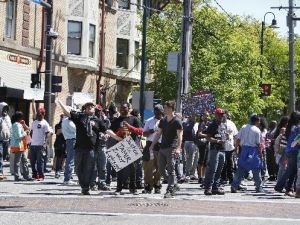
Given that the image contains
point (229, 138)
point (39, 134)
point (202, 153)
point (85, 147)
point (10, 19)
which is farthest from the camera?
point (10, 19)

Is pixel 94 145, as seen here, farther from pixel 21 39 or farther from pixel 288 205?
pixel 21 39

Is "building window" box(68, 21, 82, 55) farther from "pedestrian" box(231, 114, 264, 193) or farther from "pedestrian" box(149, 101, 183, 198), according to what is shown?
"pedestrian" box(149, 101, 183, 198)

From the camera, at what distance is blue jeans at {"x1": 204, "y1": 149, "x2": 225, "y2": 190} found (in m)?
16.7

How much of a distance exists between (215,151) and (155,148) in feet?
3.83

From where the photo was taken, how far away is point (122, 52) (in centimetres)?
4441

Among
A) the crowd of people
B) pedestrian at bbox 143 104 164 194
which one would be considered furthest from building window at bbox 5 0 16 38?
pedestrian at bbox 143 104 164 194

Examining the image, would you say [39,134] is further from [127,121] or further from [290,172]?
[290,172]

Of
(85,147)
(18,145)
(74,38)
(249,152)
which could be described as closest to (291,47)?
(74,38)

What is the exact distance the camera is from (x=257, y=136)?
1759cm

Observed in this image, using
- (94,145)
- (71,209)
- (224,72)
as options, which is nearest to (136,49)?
(224,72)

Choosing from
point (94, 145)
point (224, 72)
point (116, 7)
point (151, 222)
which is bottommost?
point (151, 222)

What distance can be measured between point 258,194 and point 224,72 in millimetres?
24327

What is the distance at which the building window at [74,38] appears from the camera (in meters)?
38.8

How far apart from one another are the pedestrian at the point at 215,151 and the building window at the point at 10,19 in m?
17.4
